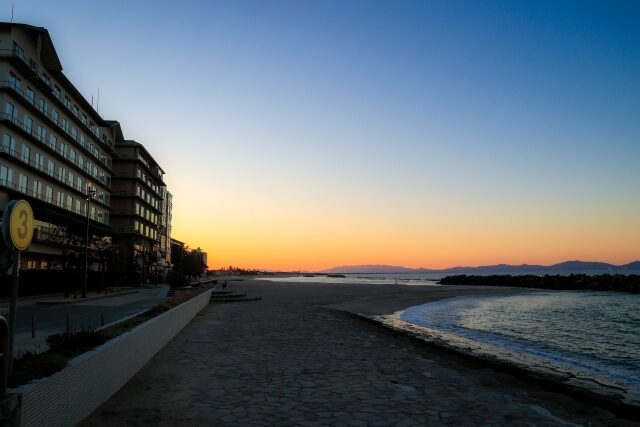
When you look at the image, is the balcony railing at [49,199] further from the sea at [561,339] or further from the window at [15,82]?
the sea at [561,339]

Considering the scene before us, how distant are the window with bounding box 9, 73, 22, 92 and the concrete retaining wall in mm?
43070

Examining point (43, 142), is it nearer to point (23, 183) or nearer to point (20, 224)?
point (23, 183)

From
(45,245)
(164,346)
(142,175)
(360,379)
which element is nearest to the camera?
(360,379)

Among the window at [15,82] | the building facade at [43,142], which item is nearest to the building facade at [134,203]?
the building facade at [43,142]

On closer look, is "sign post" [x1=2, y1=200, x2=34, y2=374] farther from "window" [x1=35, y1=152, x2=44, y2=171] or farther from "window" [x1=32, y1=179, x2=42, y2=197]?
"window" [x1=35, y1=152, x2=44, y2=171]

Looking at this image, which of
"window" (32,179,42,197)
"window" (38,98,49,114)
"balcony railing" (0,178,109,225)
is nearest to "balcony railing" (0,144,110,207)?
"window" (32,179,42,197)

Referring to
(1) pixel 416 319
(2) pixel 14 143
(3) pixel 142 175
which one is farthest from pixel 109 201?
(1) pixel 416 319

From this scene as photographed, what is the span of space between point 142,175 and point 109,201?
1280cm

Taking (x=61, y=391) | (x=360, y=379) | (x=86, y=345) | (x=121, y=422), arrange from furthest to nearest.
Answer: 1. (x=360, y=379)
2. (x=86, y=345)
3. (x=121, y=422)
4. (x=61, y=391)

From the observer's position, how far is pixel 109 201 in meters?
76.2

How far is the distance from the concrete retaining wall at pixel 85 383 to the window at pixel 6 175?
40132 millimetres

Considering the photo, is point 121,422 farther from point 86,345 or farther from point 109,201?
point 109,201

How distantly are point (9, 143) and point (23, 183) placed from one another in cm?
473

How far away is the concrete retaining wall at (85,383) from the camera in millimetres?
5508
